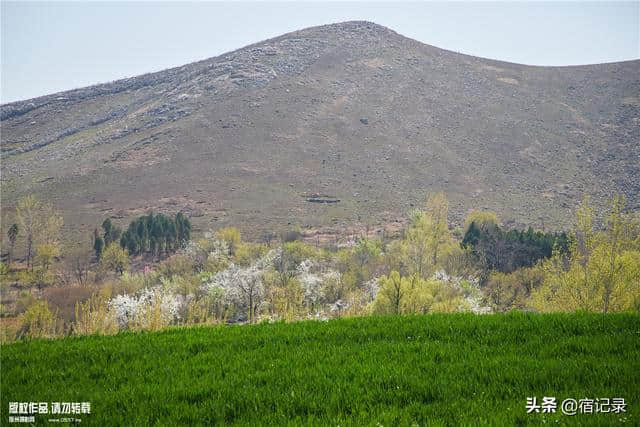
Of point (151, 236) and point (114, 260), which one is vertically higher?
point (151, 236)

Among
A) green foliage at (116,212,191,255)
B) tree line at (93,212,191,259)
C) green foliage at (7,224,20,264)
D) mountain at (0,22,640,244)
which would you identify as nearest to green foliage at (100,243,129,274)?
tree line at (93,212,191,259)

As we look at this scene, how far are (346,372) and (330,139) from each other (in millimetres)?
87256

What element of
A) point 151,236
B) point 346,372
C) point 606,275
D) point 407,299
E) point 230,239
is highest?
point 346,372

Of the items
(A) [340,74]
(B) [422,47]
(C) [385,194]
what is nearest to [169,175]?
(C) [385,194]

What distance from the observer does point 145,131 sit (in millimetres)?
97812

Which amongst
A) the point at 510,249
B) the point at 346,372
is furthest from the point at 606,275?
the point at 510,249

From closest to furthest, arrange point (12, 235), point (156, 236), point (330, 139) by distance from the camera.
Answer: point (156, 236), point (12, 235), point (330, 139)

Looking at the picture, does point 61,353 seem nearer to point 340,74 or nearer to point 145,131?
point 145,131

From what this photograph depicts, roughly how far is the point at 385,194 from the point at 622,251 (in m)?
52.2

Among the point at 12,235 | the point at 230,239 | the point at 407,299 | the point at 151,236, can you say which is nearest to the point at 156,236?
the point at 151,236

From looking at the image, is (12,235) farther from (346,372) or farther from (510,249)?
(346,372)

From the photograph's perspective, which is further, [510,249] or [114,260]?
[114,260]

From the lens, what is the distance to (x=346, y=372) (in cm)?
551

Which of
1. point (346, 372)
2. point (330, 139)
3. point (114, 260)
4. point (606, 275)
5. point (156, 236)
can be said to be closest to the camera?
point (346, 372)
